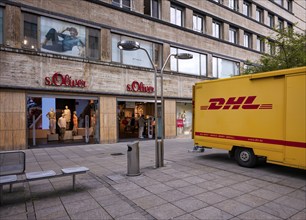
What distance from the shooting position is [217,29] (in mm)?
22156

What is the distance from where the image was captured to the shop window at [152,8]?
17.0m

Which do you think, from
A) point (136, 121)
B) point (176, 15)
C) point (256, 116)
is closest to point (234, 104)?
point (256, 116)

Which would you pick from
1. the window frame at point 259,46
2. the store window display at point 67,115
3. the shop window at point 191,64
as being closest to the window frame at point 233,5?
the window frame at point 259,46

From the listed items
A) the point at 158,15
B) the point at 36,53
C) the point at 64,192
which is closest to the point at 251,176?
the point at 64,192

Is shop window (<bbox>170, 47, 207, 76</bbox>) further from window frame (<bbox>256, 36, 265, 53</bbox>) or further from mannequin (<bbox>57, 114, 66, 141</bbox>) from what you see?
window frame (<bbox>256, 36, 265, 53</bbox>)

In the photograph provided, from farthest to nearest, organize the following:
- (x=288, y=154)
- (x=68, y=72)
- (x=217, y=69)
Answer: (x=217, y=69)
(x=68, y=72)
(x=288, y=154)

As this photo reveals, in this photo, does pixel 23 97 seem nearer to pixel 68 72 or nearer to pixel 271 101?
pixel 68 72

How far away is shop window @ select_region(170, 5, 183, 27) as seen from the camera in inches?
728

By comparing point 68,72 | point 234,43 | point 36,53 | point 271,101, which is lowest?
point 271,101

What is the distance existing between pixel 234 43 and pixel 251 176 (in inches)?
751

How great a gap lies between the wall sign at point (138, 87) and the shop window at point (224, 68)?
25.9ft

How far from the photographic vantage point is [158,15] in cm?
1766

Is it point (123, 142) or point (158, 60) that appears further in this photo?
point (158, 60)

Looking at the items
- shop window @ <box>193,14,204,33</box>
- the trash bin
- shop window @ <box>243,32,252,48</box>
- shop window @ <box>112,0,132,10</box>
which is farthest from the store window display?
shop window @ <box>243,32,252,48</box>
